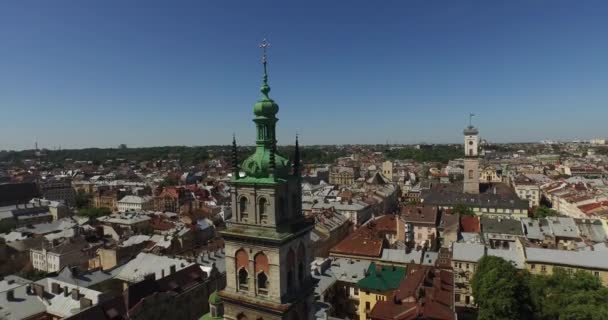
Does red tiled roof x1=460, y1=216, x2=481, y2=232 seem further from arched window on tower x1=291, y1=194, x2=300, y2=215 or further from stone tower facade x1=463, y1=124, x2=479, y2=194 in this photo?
arched window on tower x1=291, y1=194, x2=300, y2=215

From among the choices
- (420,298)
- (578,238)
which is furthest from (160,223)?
(578,238)

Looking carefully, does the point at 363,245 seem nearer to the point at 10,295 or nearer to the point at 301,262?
the point at 301,262

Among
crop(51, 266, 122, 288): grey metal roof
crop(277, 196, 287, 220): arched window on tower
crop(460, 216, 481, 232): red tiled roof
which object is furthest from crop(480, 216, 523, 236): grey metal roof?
crop(277, 196, 287, 220): arched window on tower

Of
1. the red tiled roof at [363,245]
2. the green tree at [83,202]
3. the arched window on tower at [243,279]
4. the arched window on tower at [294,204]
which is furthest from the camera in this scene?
the green tree at [83,202]

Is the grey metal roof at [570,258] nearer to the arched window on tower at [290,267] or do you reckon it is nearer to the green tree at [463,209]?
the green tree at [463,209]

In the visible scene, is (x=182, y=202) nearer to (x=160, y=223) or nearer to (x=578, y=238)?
(x=160, y=223)

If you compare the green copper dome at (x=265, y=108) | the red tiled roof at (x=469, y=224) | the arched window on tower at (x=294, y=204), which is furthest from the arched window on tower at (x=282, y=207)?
the red tiled roof at (x=469, y=224)

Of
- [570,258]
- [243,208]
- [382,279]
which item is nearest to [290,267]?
[243,208]
